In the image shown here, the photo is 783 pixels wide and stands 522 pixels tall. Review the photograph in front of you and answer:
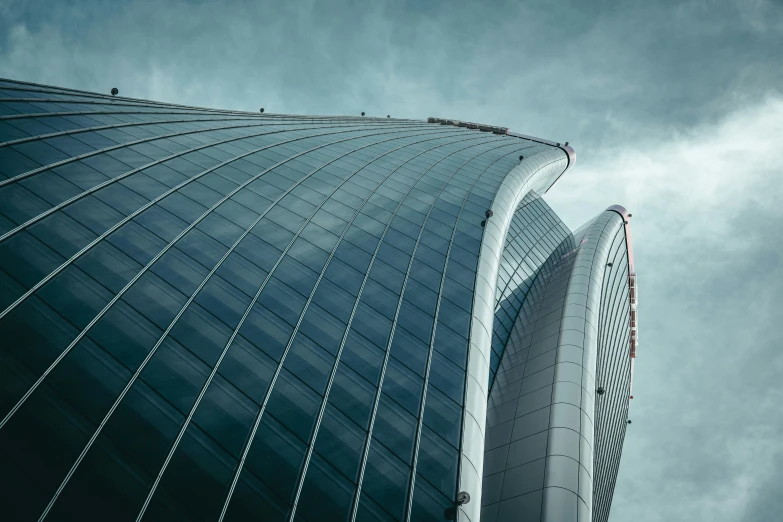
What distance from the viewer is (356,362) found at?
629 inches

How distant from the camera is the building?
1093 centimetres

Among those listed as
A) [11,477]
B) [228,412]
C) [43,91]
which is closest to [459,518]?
[228,412]

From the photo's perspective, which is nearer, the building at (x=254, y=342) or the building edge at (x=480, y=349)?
the building at (x=254, y=342)

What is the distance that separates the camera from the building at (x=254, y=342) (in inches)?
430

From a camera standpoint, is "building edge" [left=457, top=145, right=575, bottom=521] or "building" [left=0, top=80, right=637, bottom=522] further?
"building edge" [left=457, top=145, right=575, bottom=521]

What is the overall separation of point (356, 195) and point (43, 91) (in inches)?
826

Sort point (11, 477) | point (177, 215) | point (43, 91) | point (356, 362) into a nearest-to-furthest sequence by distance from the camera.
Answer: point (11, 477) < point (356, 362) < point (177, 215) < point (43, 91)

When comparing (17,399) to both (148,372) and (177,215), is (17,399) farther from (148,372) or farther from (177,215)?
(177,215)

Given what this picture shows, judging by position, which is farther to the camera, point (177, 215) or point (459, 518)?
point (177, 215)

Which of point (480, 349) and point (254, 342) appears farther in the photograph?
point (480, 349)

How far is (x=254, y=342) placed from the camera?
1490 cm

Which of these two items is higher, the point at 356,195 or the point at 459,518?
the point at 356,195

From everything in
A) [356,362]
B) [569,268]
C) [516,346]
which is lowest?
[356,362]

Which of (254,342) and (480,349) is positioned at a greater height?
(480,349)
